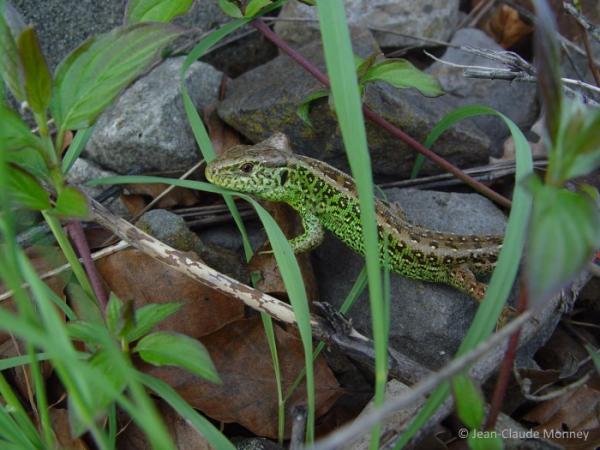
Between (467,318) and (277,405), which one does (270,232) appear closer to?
(277,405)

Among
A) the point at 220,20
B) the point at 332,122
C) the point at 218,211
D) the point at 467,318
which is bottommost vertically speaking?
the point at 467,318

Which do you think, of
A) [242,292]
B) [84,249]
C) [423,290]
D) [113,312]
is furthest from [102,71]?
[423,290]

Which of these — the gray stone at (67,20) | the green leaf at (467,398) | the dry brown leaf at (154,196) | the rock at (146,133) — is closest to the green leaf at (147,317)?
the green leaf at (467,398)

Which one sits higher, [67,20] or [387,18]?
[67,20]

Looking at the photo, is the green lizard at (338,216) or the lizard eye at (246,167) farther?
the lizard eye at (246,167)

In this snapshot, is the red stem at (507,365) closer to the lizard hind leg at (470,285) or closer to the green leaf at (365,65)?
the lizard hind leg at (470,285)

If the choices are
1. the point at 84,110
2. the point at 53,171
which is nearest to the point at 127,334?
the point at 53,171

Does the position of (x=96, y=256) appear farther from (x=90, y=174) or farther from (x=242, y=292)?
(x=90, y=174)
